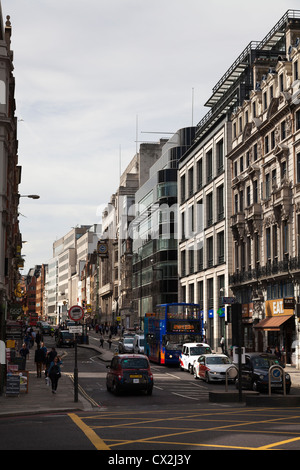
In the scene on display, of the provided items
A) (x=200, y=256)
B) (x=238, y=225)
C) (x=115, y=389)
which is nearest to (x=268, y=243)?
(x=238, y=225)

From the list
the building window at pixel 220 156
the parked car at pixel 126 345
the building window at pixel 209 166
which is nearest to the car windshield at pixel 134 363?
the parked car at pixel 126 345

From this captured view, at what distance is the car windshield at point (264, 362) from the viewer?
32.1 meters

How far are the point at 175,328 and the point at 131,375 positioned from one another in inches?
696

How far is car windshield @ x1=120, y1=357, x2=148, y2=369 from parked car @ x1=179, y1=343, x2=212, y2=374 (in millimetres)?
11814

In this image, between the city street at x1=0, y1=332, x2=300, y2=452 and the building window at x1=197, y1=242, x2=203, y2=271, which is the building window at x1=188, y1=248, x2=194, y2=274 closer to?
the building window at x1=197, y1=242, x2=203, y2=271

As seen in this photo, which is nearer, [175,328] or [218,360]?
[218,360]

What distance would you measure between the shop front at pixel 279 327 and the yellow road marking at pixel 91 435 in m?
30.8

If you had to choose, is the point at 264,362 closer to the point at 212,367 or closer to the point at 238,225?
the point at 212,367

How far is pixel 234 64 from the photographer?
2697 inches

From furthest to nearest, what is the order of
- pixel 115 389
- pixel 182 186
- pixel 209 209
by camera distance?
pixel 182 186 < pixel 209 209 < pixel 115 389

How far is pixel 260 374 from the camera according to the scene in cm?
3109

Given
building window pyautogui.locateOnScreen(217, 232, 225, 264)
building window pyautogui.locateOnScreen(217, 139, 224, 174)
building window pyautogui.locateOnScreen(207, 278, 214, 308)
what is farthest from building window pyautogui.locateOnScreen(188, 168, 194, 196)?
building window pyautogui.locateOnScreen(217, 232, 225, 264)

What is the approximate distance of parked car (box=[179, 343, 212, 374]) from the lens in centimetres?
4253

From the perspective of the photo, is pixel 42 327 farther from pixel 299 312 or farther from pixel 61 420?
pixel 61 420
